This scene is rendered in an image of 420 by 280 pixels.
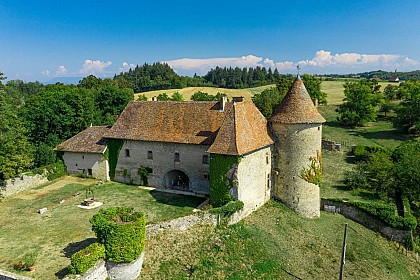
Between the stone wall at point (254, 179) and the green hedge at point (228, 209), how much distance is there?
25.4 inches

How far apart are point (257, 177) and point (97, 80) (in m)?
71.5

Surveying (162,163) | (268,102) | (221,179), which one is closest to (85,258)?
(221,179)

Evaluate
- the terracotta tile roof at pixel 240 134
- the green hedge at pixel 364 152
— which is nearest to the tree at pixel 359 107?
the green hedge at pixel 364 152

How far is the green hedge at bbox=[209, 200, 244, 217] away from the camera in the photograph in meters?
25.0

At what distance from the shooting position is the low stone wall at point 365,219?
29953 millimetres

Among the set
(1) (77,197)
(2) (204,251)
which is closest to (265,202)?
(2) (204,251)

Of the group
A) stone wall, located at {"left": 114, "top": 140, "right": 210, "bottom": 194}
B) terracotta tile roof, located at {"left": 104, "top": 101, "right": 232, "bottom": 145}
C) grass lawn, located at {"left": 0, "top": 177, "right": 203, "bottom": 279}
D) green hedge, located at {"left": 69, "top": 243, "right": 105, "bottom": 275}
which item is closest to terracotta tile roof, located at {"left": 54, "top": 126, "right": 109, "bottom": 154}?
terracotta tile roof, located at {"left": 104, "top": 101, "right": 232, "bottom": 145}

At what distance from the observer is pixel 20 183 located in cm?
3391

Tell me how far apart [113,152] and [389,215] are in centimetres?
2821

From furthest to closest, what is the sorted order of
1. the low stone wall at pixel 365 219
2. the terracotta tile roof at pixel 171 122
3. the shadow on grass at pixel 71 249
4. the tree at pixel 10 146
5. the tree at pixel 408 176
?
the tree at pixel 408 176 < the terracotta tile roof at pixel 171 122 < the tree at pixel 10 146 < the low stone wall at pixel 365 219 < the shadow on grass at pixel 71 249

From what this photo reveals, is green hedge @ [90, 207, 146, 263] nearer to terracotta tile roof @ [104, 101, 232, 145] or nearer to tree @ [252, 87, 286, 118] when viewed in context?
terracotta tile roof @ [104, 101, 232, 145]

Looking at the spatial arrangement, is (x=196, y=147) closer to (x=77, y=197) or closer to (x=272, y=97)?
(x=77, y=197)

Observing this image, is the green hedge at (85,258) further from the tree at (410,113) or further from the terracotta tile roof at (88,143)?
the tree at (410,113)

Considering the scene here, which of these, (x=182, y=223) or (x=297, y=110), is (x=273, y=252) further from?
(x=297, y=110)
